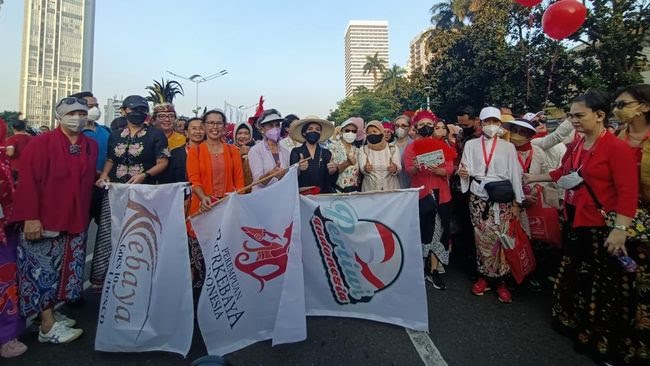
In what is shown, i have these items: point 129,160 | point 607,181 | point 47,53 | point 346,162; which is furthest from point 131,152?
point 47,53

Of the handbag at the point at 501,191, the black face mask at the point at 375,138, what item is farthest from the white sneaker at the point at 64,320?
the handbag at the point at 501,191

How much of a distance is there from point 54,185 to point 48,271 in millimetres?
701

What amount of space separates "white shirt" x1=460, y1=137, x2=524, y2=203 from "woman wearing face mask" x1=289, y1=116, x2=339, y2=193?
4.84ft

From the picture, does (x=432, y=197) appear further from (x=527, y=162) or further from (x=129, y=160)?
(x=129, y=160)

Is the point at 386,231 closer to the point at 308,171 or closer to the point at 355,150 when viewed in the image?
the point at 308,171

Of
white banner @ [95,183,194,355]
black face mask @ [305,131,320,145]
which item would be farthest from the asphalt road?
black face mask @ [305,131,320,145]

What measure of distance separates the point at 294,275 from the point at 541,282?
3046mm

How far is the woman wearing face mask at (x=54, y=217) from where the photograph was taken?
3.00 meters

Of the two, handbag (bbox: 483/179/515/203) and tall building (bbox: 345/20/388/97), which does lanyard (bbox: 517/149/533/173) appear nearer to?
handbag (bbox: 483/179/515/203)

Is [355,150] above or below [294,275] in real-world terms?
above

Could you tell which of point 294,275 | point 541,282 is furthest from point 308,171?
point 541,282

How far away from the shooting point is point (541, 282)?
4.36 metres

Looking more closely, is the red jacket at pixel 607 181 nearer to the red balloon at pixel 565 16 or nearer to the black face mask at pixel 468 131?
the black face mask at pixel 468 131

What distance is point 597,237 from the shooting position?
9.71 feet
